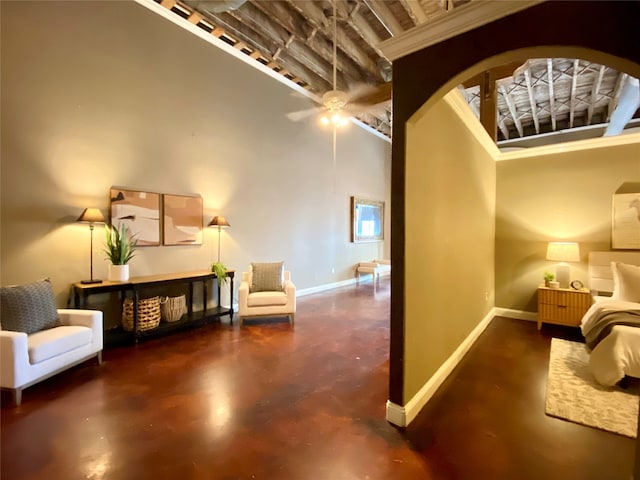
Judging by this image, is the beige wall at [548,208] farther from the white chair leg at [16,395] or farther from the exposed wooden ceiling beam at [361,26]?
the white chair leg at [16,395]

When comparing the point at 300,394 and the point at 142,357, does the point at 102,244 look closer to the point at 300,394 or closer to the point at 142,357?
the point at 142,357

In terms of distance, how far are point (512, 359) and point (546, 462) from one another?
5.45 feet

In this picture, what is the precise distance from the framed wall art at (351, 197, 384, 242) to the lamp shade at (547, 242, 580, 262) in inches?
165

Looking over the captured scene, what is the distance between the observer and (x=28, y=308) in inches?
102

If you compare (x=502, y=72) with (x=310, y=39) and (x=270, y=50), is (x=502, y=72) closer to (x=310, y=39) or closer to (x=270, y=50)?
(x=310, y=39)

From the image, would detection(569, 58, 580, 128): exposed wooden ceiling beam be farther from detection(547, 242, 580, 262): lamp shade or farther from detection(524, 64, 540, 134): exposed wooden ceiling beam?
detection(547, 242, 580, 262): lamp shade

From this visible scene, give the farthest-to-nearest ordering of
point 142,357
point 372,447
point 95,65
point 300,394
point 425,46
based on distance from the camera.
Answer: point 95,65 → point 142,357 → point 300,394 → point 425,46 → point 372,447

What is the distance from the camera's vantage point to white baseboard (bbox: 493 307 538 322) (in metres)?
4.69

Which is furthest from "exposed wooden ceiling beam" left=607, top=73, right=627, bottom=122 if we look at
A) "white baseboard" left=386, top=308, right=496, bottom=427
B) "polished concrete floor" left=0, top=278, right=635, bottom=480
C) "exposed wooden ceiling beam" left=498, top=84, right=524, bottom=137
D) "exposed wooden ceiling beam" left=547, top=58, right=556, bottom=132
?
"white baseboard" left=386, top=308, right=496, bottom=427

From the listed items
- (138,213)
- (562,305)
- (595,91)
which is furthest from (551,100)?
(138,213)

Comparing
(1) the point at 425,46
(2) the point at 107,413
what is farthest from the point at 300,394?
(1) the point at 425,46

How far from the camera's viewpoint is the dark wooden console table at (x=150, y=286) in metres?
3.27

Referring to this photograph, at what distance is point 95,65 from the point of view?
11.4ft

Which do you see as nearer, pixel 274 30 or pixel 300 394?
pixel 300 394
